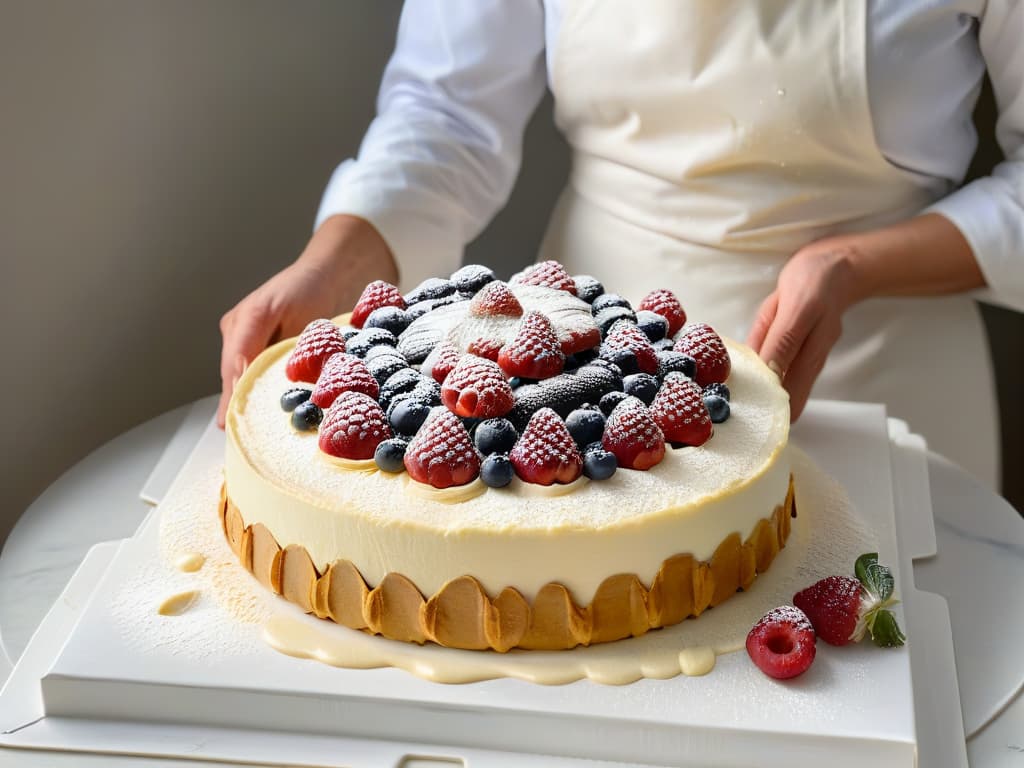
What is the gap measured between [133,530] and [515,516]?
23.6 inches

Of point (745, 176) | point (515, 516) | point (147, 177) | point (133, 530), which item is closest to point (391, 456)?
point (515, 516)

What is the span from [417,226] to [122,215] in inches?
22.2

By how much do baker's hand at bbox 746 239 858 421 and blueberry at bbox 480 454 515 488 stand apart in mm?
514

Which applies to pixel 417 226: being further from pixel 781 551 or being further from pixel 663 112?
pixel 781 551

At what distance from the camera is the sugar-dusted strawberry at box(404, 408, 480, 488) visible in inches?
48.3

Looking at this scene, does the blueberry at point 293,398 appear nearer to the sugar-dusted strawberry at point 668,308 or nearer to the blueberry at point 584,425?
the blueberry at point 584,425

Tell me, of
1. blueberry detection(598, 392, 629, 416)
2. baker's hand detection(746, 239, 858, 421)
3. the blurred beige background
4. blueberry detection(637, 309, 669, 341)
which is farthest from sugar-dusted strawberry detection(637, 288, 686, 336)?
the blurred beige background

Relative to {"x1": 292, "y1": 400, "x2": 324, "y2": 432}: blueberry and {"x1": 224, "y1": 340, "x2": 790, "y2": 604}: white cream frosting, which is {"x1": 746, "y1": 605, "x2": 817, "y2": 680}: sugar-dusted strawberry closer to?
{"x1": 224, "y1": 340, "x2": 790, "y2": 604}: white cream frosting

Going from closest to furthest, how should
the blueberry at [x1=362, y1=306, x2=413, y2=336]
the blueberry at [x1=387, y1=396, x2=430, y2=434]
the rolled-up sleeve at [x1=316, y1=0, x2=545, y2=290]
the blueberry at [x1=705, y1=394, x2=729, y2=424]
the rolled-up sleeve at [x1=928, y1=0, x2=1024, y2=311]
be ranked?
the blueberry at [x1=387, y1=396, x2=430, y2=434] → the blueberry at [x1=705, y1=394, x2=729, y2=424] → the blueberry at [x1=362, y1=306, x2=413, y2=336] → the rolled-up sleeve at [x1=928, y1=0, x2=1024, y2=311] → the rolled-up sleeve at [x1=316, y1=0, x2=545, y2=290]

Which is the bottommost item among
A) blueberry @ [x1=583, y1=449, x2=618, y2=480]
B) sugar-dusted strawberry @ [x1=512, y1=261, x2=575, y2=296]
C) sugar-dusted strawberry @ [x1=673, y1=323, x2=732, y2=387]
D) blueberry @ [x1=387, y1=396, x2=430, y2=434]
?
sugar-dusted strawberry @ [x1=673, y1=323, x2=732, y2=387]

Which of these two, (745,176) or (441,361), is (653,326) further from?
(745,176)

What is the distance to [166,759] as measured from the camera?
115 centimetres

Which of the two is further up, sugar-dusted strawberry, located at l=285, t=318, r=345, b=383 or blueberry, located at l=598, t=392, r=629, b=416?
sugar-dusted strawberry, located at l=285, t=318, r=345, b=383

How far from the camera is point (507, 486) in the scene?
125cm
